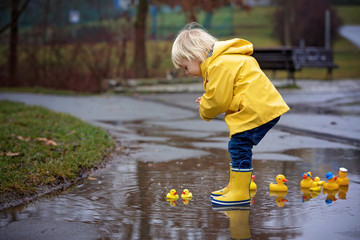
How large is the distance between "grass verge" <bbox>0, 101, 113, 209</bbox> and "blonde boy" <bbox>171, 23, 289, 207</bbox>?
5.13ft

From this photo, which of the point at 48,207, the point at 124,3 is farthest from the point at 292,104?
the point at 124,3

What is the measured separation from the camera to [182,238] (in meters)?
3.38

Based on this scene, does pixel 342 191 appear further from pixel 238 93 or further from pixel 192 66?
pixel 192 66

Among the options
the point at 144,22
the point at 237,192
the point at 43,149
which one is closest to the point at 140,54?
the point at 144,22

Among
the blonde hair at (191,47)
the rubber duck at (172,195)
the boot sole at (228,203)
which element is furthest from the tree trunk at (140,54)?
the boot sole at (228,203)

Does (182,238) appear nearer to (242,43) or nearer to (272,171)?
(242,43)

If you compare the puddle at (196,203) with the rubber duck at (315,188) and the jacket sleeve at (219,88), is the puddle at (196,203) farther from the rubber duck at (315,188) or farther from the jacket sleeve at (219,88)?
the jacket sleeve at (219,88)

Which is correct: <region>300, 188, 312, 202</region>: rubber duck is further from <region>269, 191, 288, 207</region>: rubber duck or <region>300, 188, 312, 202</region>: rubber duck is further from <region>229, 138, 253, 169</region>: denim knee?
<region>229, 138, 253, 169</region>: denim knee

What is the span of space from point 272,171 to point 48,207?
235cm

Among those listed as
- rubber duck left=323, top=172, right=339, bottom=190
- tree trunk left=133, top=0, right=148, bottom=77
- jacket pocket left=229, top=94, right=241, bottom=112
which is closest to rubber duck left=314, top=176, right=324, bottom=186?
rubber duck left=323, top=172, right=339, bottom=190

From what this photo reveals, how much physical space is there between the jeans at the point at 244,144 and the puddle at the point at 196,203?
1.10 ft

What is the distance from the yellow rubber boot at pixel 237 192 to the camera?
4.18m

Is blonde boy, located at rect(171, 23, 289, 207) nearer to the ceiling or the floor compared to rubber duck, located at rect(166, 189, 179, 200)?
nearer to the ceiling

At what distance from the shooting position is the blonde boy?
13.7 ft
